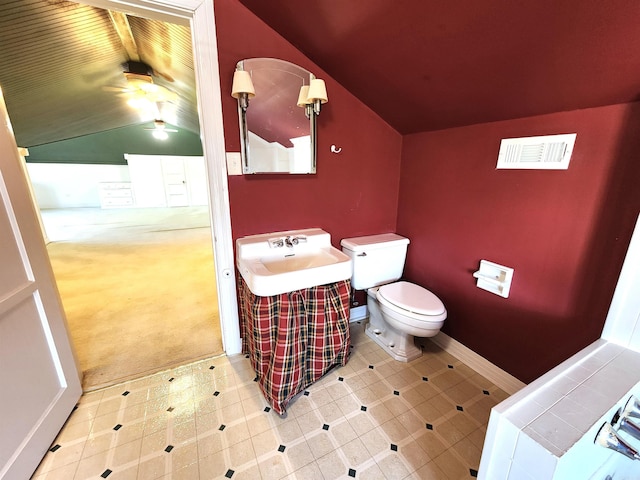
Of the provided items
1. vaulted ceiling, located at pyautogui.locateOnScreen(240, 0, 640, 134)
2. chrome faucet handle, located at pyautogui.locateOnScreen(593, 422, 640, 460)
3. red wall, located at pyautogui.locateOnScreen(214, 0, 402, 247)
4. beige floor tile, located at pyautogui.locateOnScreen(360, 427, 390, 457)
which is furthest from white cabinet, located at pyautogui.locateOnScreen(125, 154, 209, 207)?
chrome faucet handle, located at pyautogui.locateOnScreen(593, 422, 640, 460)

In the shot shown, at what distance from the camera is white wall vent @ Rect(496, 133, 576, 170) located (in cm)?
119

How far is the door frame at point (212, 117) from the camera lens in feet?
4.16

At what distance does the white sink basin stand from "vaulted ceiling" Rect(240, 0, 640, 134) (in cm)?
101

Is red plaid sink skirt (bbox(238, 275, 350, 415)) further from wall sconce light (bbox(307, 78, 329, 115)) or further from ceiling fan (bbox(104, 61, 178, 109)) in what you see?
ceiling fan (bbox(104, 61, 178, 109))

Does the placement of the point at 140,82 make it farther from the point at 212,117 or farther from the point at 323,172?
the point at 323,172

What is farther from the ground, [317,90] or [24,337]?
[317,90]

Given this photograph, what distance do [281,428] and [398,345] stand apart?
908mm

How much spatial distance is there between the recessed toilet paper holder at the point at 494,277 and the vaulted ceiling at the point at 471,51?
2.60 ft

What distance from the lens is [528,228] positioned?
1347 mm

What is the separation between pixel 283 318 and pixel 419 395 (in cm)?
91

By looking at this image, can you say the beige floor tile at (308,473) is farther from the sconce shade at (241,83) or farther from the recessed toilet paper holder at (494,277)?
the sconce shade at (241,83)

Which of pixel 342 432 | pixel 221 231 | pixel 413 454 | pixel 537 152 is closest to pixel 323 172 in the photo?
pixel 221 231

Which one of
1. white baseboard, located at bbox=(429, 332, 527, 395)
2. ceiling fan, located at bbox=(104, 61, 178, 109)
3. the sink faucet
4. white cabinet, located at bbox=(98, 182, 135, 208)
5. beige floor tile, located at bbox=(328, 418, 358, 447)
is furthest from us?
white cabinet, located at bbox=(98, 182, 135, 208)

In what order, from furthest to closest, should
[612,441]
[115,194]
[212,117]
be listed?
[115,194]
[212,117]
[612,441]
